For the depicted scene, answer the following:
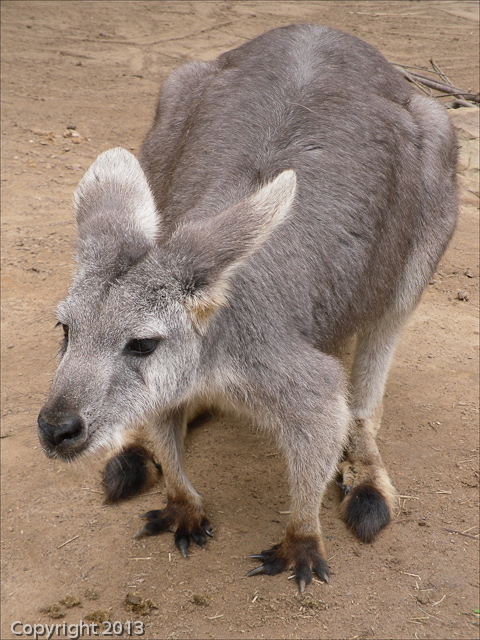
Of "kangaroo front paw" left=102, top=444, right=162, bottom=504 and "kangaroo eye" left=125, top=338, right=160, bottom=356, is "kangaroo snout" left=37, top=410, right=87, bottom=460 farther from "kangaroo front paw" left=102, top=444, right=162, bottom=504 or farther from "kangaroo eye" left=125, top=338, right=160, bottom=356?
"kangaroo front paw" left=102, top=444, right=162, bottom=504

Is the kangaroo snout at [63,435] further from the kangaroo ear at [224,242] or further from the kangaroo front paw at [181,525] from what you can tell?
the kangaroo front paw at [181,525]

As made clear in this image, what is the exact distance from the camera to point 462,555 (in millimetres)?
3312

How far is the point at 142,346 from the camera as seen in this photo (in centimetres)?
264

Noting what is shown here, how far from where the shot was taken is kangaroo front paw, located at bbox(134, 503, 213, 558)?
3391mm

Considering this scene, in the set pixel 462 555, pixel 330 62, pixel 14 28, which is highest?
pixel 330 62

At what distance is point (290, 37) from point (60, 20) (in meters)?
9.21

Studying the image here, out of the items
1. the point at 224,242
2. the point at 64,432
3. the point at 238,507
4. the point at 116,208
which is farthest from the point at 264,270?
the point at 238,507

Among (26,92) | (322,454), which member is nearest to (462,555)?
(322,454)

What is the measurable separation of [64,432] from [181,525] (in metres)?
1.20

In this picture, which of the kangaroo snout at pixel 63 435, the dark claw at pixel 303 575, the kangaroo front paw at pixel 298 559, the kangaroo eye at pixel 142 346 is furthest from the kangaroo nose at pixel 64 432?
the dark claw at pixel 303 575

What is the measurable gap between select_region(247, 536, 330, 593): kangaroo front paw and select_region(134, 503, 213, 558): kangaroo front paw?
0.32 meters

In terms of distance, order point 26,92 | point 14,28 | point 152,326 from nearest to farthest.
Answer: point 152,326
point 26,92
point 14,28

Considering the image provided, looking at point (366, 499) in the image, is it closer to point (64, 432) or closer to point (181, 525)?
point (181, 525)

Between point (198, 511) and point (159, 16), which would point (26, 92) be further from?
point (198, 511)
